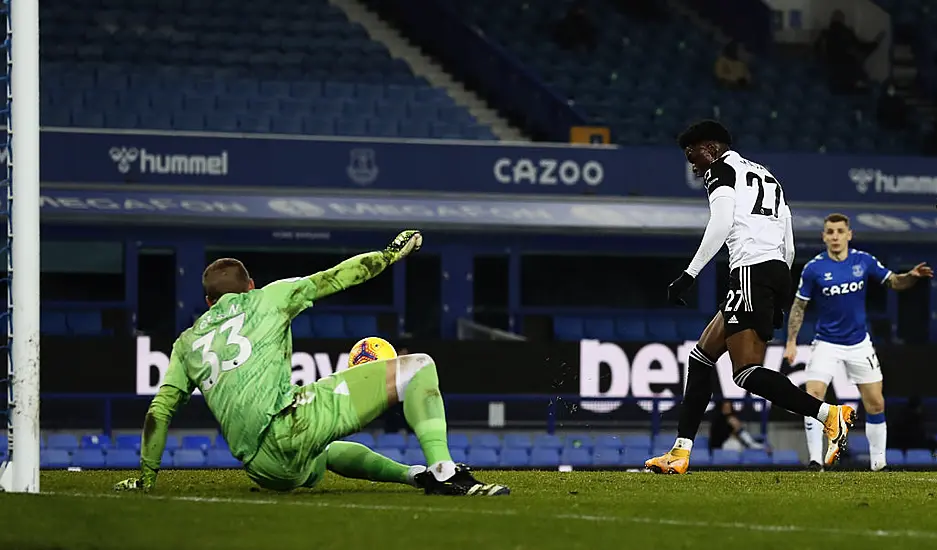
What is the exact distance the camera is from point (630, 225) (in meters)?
22.2

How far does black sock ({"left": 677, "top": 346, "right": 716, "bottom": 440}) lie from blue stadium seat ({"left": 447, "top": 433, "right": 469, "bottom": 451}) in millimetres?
8724

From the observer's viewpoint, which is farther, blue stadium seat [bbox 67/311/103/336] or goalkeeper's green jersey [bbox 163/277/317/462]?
blue stadium seat [bbox 67/311/103/336]

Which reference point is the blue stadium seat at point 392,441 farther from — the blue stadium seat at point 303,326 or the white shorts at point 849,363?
the white shorts at point 849,363

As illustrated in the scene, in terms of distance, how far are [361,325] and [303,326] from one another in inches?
29.3

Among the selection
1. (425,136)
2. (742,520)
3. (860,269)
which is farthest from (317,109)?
(742,520)

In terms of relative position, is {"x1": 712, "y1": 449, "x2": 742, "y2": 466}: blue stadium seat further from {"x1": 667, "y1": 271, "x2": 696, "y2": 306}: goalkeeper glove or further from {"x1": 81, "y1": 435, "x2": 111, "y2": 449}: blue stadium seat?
{"x1": 667, "y1": 271, "x2": 696, "y2": 306}: goalkeeper glove

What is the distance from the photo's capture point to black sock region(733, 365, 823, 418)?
9641 millimetres

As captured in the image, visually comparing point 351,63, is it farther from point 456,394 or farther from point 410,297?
point 456,394

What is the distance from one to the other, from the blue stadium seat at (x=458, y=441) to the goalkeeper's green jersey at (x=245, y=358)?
10.7m

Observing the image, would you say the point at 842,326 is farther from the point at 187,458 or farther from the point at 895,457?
the point at 187,458

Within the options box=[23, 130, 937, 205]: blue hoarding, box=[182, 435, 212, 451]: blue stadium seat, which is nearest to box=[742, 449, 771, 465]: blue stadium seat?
box=[23, 130, 937, 205]: blue hoarding

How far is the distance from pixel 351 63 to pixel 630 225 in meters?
4.97

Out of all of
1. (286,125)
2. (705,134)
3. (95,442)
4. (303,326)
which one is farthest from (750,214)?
(286,125)

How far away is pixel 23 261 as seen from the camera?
8.45m
